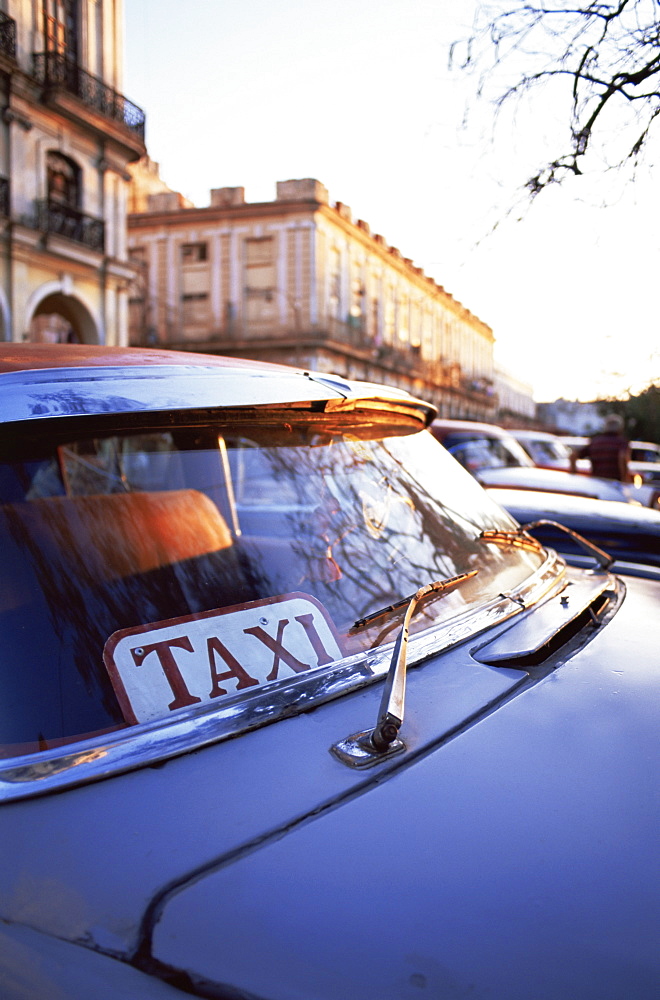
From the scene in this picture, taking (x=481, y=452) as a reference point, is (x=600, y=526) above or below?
below

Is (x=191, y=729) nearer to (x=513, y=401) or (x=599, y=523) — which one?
(x=599, y=523)

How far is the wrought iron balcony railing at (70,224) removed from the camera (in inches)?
718

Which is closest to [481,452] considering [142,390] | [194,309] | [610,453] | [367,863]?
[610,453]

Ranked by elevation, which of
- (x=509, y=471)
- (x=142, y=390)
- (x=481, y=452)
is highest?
(x=142, y=390)

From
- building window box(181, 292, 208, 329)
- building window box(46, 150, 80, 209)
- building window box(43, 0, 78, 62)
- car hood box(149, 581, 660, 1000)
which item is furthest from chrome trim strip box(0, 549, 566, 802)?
building window box(181, 292, 208, 329)

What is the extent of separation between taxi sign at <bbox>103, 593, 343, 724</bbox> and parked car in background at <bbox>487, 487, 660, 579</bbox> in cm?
190

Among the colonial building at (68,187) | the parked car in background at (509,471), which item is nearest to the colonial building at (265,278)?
the colonial building at (68,187)

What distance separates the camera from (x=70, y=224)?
19438 mm

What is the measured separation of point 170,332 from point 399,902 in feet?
121

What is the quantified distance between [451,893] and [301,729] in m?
0.37

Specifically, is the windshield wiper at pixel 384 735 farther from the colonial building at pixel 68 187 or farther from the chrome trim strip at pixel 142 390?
the colonial building at pixel 68 187

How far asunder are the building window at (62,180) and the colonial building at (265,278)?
1330cm

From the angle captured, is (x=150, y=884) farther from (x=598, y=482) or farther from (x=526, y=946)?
(x=598, y=482)

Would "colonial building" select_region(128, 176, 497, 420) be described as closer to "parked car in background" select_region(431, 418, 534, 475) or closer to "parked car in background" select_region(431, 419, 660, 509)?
"parked car in background" select_region(431, 418, 534, 475)
